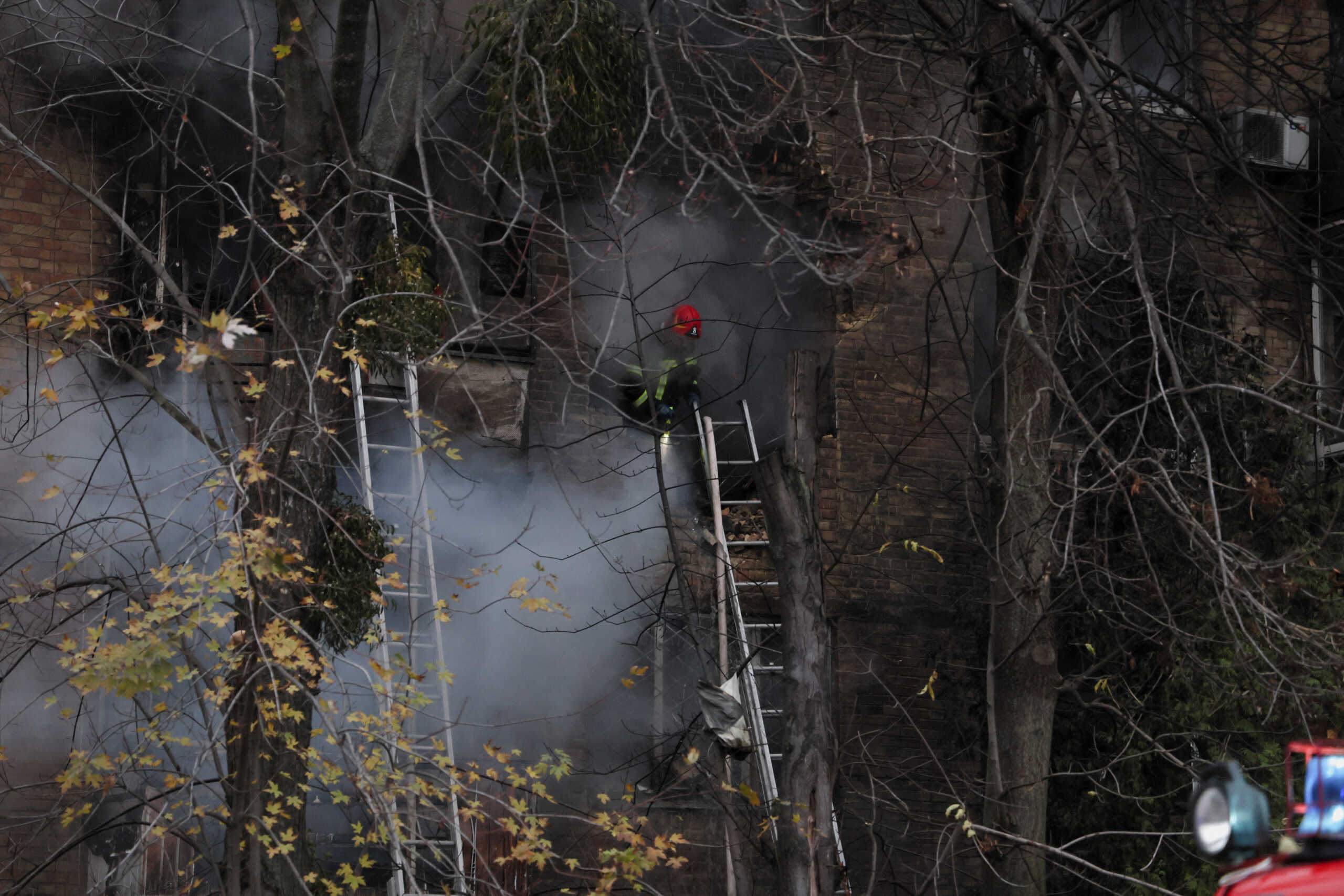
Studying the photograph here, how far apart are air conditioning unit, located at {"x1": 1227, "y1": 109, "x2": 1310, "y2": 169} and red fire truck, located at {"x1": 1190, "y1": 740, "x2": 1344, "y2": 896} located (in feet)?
26.9

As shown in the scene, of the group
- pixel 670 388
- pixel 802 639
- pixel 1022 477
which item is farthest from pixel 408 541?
pixel 1022 477

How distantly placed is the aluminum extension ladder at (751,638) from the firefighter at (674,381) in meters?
0.18

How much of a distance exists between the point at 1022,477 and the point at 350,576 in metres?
3.68

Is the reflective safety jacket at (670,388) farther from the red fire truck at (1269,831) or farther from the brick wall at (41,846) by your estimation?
the red fire truck at (1269,831)

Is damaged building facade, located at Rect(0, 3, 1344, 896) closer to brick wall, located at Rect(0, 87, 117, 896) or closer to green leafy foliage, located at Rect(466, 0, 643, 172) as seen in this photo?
brick wall, located at Rect(0, 87, 117, 896)

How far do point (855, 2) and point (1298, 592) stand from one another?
4684mm

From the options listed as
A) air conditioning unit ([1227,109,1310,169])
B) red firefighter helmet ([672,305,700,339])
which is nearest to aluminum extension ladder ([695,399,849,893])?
red firefighter helmet ([672,305,700,339])

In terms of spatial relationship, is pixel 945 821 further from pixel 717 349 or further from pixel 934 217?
pixel 934 217

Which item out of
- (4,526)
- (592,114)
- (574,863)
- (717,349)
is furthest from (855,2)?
(4,526)

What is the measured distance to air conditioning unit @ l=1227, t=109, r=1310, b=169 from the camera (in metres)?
10.0

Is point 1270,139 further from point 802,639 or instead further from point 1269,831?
point 1269,831

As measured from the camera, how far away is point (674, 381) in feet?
31.9

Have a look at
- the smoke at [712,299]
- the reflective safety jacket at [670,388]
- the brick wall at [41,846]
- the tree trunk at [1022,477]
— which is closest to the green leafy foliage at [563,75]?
the smoke at [712,299]

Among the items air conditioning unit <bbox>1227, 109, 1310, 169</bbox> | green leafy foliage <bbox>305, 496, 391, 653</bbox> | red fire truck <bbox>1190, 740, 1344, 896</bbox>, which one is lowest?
red fire truck <bbox>1190, 740, 1344, 896</bbox>
